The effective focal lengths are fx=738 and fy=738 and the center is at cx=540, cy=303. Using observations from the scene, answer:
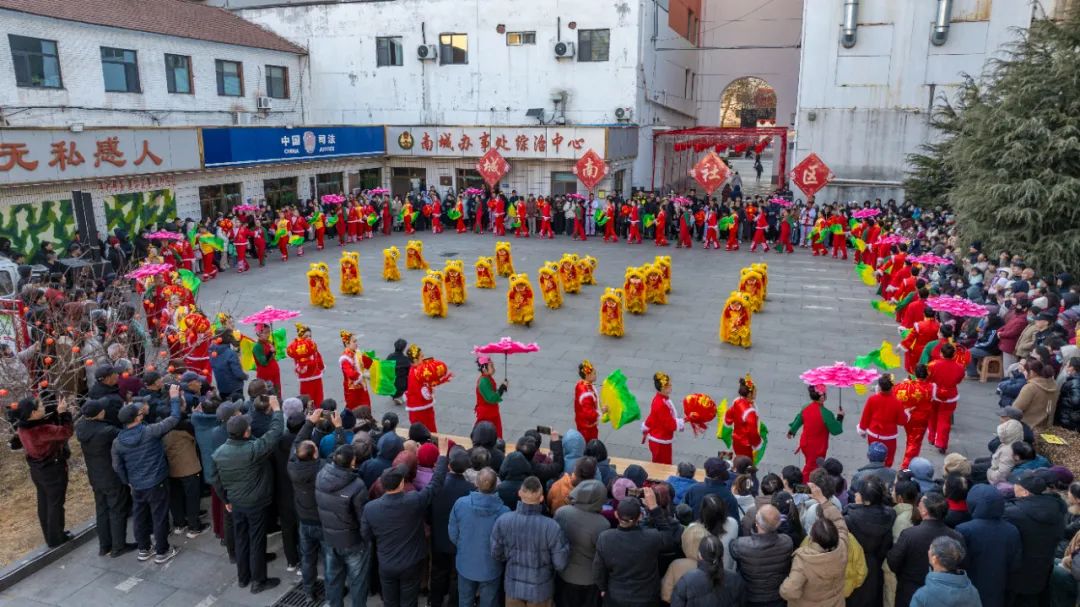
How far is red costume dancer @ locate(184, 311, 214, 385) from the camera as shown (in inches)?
376

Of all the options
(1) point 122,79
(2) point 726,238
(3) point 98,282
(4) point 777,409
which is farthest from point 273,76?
(4) point 777,409

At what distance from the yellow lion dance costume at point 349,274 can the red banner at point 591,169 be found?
9.36 meters

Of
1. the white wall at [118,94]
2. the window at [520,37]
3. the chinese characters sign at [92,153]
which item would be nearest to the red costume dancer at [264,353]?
the chinese characters sign at [92,153]

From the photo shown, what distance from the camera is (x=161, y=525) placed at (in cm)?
632

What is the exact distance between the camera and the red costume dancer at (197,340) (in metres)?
9.55

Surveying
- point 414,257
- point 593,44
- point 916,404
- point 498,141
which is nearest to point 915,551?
point 916,404

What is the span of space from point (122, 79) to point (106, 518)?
62.6 feet

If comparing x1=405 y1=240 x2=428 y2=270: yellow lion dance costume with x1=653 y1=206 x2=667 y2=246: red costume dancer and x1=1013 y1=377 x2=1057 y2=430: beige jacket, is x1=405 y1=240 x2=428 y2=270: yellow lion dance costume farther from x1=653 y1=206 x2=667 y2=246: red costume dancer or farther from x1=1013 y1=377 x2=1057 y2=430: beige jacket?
x1=1013 y1=377 x2=1057 y2=430: beige jacket

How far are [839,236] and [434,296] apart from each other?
11.9 m

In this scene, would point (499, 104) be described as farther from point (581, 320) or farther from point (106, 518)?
point (106, 518)

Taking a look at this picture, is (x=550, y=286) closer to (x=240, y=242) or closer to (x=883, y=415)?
(x=883, y=415)

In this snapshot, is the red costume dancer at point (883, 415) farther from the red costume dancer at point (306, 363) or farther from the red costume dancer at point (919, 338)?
the red costume dancer at point (306, 363)

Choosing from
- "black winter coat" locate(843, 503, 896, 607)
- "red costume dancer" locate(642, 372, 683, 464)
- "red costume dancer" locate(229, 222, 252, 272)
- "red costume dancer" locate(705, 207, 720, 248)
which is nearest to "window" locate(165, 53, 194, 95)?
"red costume dancer" locate(229, 222, 252, 272)

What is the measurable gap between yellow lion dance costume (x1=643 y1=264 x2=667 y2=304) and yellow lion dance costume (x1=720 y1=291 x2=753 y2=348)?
2.54 metres
